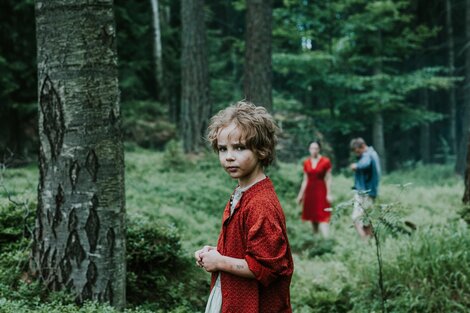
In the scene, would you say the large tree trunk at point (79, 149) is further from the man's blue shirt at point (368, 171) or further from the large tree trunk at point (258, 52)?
the large tree trunk at point (258, 52)

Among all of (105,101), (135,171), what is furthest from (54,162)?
(135,171)

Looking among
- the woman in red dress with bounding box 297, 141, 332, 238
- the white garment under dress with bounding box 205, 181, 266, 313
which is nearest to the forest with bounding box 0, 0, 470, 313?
the woman in red dress with bounding box 297, 141, 332, 238

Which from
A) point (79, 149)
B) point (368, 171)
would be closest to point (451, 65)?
point (368, 171)

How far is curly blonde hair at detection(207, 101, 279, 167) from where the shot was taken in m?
2.64

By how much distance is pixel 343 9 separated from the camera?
20500mm

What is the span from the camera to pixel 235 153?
265 centimetres

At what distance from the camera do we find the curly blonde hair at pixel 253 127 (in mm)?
2641

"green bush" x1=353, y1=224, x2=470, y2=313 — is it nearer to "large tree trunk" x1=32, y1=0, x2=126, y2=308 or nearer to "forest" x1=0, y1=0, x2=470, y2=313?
"forest" x1=0, y1=0, x2=470, y2=313

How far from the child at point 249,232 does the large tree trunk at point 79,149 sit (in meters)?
1.27

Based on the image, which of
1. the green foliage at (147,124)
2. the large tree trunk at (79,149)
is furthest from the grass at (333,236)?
the green foliage at (147,124)

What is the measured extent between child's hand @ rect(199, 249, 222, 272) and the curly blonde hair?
2.02ft

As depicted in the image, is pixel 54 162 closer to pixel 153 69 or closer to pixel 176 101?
pixel 153 69

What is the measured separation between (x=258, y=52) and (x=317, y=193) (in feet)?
17.1

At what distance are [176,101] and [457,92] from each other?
22107 mm
